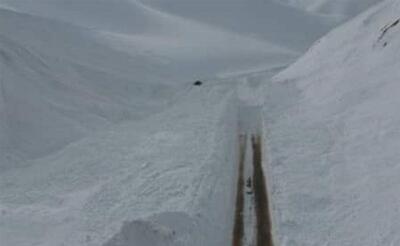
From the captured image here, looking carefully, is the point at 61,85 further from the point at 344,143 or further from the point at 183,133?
the point at 344,143

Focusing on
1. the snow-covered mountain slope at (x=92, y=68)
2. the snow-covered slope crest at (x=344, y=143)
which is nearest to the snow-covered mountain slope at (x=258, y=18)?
the snow-covered mountain slope at (x=92, y=68)

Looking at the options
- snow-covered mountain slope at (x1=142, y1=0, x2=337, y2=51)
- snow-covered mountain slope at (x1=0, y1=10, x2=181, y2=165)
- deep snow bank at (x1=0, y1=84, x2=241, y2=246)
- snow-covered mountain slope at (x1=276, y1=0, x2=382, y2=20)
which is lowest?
deep snow bank at (x1=0, y1=84, x2=241, y2=246)

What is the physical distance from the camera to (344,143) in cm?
1966

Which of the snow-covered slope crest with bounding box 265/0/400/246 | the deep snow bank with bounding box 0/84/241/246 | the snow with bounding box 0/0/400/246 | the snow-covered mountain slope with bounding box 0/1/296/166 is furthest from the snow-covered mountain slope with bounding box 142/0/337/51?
the deep snow bank with bounding box 0/84/241/246

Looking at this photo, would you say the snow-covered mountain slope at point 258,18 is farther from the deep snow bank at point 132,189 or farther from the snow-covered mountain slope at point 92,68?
the deep snow bank at point 132,189

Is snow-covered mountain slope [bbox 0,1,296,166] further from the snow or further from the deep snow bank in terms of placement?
the deep snow bank

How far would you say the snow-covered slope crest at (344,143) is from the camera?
15.3 meters

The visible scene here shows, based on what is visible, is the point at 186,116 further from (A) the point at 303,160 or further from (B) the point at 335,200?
(B) the point at 335,200

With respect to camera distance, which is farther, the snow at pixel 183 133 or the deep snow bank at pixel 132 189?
the snow at pixel 183 133

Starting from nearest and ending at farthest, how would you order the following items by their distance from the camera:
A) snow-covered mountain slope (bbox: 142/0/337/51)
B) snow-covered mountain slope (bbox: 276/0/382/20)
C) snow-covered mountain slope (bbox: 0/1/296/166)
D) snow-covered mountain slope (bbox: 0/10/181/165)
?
snow-covered mountain slope (bbox: 0/10/181/165) < snow-covered mountain slope (bbox: 0/1/296/166) < snow-covered mountain slope (bbox: 142/0/337/51) < snow-covered mountain slope (bbox: 276/0/382/20)

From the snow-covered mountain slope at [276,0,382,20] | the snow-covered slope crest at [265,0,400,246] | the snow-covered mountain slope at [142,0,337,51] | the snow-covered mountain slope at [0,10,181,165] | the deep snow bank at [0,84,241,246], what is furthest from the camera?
the snow-covered mountain slope at [276,0,382,20]

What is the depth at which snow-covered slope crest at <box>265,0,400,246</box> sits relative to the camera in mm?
15273

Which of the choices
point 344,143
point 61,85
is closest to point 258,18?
point 61,85

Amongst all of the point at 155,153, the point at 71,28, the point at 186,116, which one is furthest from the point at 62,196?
the point at 71,28
